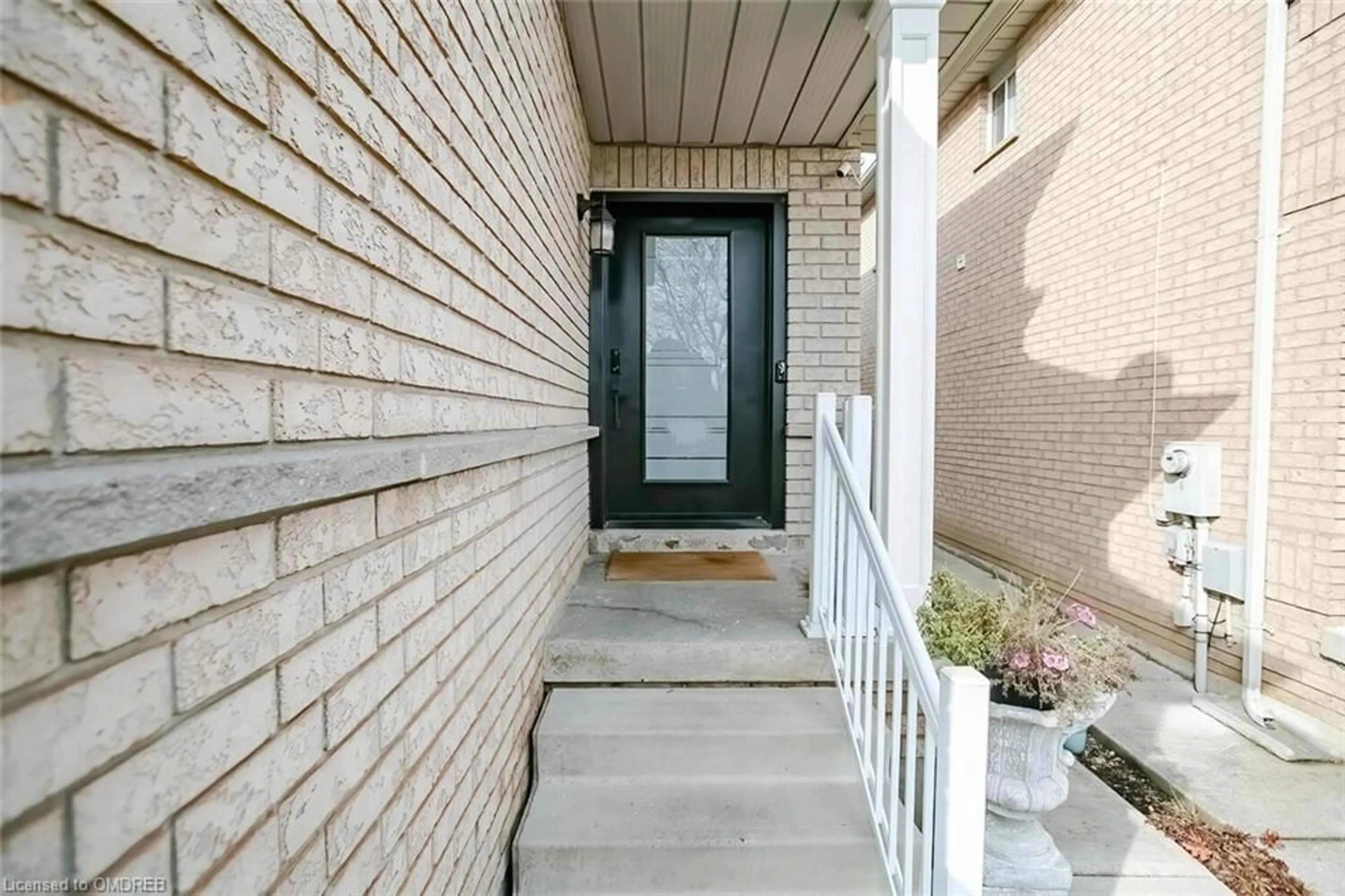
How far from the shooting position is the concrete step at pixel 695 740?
2.05 m

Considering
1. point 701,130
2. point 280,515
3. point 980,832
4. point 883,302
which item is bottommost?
point 980,832

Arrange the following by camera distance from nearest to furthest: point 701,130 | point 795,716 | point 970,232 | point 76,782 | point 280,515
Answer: point 76,782, point 280,515, point 795,716, point 701,130, point 970,232

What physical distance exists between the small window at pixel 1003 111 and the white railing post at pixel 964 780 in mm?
5403

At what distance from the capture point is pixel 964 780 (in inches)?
50.9

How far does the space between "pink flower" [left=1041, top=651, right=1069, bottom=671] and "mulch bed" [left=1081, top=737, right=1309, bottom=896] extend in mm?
928

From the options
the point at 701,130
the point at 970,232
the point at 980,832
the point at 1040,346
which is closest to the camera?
the point at 980,832

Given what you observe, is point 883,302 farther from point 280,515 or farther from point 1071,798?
point 280,515

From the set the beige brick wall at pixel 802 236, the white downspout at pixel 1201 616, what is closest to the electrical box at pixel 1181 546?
the white downspout at pixel 1201 616

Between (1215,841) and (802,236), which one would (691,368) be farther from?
(1215,841)

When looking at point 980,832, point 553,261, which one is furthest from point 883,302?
point 980,832

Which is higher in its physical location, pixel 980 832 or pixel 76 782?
pixel 76 782

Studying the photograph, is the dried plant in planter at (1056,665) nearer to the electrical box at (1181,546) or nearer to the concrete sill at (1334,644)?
the concrete sill at (1334,644)

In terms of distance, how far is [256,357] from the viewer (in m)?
0.70

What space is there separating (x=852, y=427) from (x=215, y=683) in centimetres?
215
